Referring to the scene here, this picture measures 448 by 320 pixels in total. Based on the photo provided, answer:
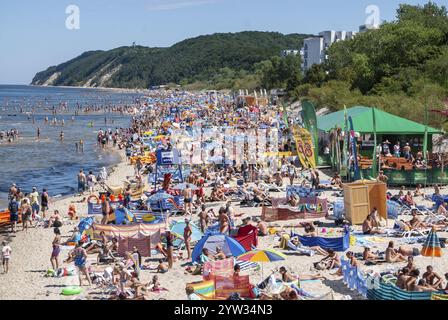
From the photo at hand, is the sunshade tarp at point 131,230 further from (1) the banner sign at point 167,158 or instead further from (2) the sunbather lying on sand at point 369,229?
(1) the banner sign at point 167,158

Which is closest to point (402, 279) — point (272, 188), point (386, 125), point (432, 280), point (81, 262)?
point (432, 280)

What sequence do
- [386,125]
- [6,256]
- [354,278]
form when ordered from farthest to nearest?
1. [386,125]
2. [6,256]
3. [354,278]

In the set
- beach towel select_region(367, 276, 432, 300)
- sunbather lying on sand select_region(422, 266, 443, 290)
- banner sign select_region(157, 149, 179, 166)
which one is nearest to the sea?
banner sign select_region(157, 149, 179, 166)

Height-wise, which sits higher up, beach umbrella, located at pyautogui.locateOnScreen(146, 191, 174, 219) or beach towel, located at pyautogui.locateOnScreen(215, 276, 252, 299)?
beach umbrella, located at pyautogui.locateOnScreen(146, 191, 174, 219)

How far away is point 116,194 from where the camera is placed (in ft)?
64.6

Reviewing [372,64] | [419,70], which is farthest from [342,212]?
[372,64]

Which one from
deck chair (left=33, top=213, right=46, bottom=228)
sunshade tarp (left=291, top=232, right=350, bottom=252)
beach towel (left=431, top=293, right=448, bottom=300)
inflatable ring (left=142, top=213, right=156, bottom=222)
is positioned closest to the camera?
beach towel (left=431, top=293, right=448, bottom=300)

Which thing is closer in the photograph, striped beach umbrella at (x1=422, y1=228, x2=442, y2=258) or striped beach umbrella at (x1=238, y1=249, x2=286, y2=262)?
striped beach umbrella at (x1=238, y1=249, x2=286, y2=262)

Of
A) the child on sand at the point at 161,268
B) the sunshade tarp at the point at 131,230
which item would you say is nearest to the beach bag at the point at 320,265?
the child on sand at the point at 161,268

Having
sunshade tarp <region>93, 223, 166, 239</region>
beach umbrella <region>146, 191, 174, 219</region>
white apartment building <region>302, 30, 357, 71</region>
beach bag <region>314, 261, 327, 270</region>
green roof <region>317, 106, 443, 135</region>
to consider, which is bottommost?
beach bag <region>314, 261, 327, 270</region>

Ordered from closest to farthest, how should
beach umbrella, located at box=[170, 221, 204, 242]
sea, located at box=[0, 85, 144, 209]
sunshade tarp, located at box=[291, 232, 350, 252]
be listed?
sunshade tarp, located at box=[291, 232, 350, 252] → beach umbrella, located at box=[170, 221, 204, 242] → sea, located at box=[0, 85, 144, 209]

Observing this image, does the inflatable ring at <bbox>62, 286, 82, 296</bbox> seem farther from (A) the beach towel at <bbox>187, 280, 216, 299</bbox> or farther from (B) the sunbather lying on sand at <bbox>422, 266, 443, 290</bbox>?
(B) the sunbather lying on sand at <bbox>422, 266, 443, 290</bbox>

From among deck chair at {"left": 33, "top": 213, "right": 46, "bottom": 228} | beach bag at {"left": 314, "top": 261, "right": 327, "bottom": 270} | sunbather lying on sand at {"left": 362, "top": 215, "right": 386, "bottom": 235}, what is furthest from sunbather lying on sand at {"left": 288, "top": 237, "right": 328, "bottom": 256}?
deck chair at {"left": 33, "top": 213, "right": 46, "bottom": 228}

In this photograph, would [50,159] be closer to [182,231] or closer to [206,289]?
[182,231]
